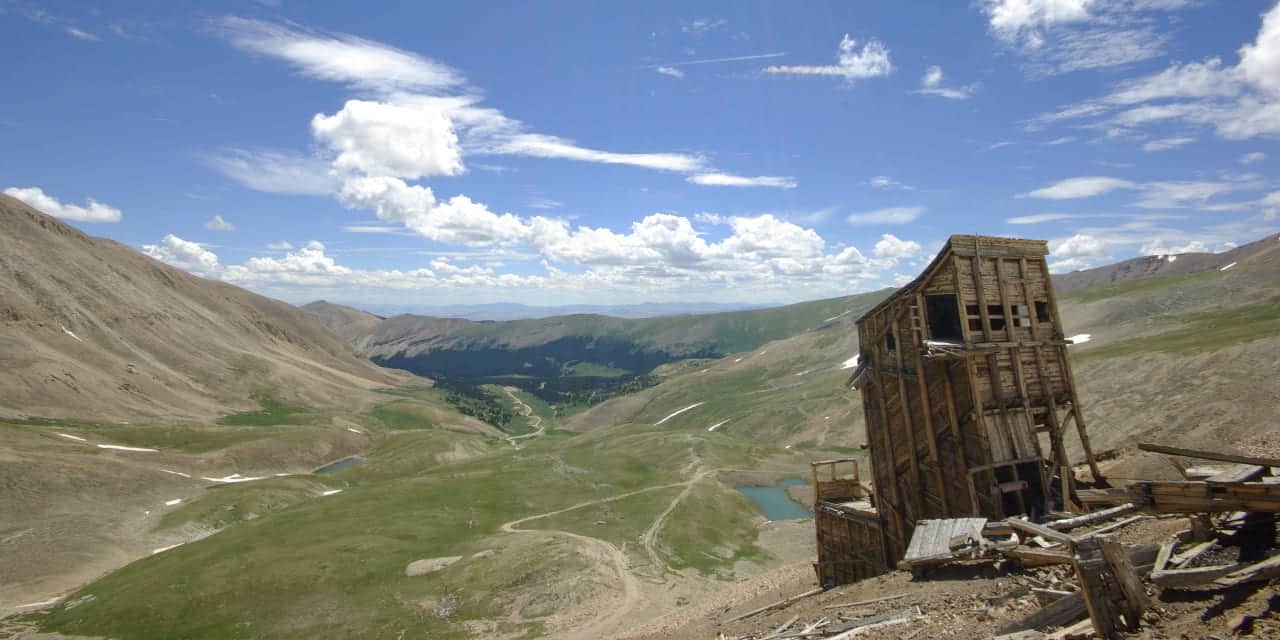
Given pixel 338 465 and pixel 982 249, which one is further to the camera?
pixel 338 465

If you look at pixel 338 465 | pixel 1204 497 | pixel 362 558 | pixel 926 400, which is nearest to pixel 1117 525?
pixel 1204 497

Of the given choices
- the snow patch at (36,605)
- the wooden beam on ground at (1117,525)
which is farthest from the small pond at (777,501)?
the snow patch at (36,605)

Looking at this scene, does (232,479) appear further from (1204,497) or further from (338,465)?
(1204,497)

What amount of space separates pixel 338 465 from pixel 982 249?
432ft

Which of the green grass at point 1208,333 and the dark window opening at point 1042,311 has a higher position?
the dark window opening at point 1042,311

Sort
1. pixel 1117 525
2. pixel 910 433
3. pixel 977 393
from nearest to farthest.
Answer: pixel 1117 525, pixel 977 393, pixel 910 433

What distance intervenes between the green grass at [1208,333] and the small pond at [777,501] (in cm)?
4779

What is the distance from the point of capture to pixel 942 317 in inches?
1208

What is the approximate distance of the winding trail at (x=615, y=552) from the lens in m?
44.8

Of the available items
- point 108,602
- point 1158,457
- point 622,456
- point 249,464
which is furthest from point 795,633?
point 249,464

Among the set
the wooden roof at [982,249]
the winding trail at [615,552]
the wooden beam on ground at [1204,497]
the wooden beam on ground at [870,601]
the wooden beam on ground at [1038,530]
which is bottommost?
the winding trail at [615,552]

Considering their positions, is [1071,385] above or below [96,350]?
below

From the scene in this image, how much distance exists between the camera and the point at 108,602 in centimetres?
5034

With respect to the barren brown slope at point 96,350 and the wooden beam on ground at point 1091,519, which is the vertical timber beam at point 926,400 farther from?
the barren brown slope at point 96,350
